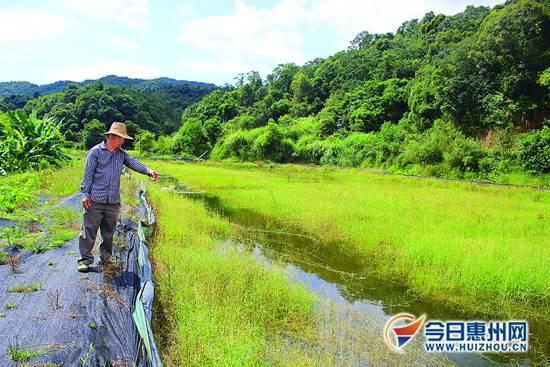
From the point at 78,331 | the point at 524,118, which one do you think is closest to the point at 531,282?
the point at 78,331

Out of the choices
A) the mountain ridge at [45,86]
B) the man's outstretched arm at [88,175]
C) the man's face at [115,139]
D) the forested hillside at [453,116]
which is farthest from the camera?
the mountain ridge at [45,86]

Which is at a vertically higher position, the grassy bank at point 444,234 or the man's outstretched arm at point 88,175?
the man's outstretched arm at point 88,175

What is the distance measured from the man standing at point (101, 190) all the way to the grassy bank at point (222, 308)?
3.48 ft

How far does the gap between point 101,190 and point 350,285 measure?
410cm

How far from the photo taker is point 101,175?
165 inches

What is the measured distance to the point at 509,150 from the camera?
20.0 m

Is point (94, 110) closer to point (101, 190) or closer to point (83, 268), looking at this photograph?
point (101, 190)

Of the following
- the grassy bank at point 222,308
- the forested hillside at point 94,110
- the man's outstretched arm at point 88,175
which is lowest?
the grassy bank at point 222,308

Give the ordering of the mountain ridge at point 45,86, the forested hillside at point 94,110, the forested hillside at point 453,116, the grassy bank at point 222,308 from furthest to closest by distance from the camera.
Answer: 1. the mountain ridge at point 45,86
2. the forested hillside at point 94,110
3. the forested hillside at point 453,116
4. the grassy bank at point 222,308

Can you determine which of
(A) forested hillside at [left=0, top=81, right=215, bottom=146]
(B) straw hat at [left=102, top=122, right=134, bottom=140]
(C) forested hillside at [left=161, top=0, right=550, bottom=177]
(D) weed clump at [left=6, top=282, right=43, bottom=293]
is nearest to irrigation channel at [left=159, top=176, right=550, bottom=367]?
(D) weed clump at [left=6, top=282, right=43, bottom=293]

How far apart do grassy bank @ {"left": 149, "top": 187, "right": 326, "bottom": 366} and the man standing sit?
1060 mm

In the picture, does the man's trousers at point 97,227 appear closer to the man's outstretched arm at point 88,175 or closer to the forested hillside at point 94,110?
the man's outstretched arm at point 88,175

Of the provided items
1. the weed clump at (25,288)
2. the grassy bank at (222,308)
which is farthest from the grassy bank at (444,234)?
→ the weed clump at (25,288)

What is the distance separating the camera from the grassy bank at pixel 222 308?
139 inches
